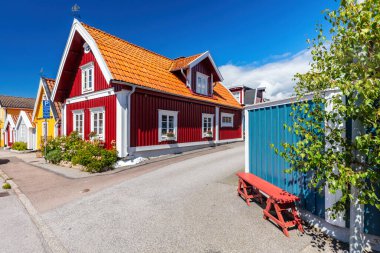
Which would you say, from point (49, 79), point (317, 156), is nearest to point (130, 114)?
point (317, 156)

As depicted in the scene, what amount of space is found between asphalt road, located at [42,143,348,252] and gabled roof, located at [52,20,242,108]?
6.19m

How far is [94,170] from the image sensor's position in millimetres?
9508

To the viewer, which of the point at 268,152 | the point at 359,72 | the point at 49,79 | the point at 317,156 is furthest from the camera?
the point at 49,79

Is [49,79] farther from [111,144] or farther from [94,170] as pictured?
[94,170]

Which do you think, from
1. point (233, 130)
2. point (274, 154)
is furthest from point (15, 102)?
point (274, 154)

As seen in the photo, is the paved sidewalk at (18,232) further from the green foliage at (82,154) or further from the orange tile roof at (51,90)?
the orange tile roof at (51,90)

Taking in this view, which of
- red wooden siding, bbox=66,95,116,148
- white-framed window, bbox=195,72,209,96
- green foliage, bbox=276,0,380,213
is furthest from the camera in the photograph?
white-framed window, bbox=195,72,209,96

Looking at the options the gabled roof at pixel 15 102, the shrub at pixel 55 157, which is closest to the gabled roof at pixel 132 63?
the shrub at pixel 55 157

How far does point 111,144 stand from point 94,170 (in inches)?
76.6

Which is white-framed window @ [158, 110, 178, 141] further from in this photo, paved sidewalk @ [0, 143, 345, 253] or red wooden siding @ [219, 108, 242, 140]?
red wooden siding @ [219, 108, 242, 140]

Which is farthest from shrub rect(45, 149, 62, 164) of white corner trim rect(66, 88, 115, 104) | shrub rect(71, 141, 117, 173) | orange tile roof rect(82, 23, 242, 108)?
orange tile roof rect(82, 23, 242, 108)

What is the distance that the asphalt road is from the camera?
3.58m

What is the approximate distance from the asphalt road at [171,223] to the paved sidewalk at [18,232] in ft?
1.10

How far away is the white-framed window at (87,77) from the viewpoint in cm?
1299
